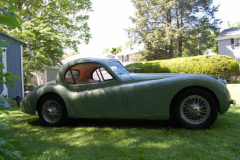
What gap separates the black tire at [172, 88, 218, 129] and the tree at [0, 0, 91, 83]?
30.5ft

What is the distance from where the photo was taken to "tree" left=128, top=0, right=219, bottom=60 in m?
28.0

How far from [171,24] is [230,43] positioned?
796 centimetres

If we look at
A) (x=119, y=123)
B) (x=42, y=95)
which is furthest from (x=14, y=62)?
(x=119, y=123)

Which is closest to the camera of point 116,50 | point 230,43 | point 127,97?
point 127,97

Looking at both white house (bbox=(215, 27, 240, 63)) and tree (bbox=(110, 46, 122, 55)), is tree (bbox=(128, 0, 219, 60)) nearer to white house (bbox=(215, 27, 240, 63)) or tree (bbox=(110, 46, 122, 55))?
white house (bbox=(215, 27, 240, 63))

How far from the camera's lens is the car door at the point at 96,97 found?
4207mm

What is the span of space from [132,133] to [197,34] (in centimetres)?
2894

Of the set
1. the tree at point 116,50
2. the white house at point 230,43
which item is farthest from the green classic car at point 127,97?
the tree at point 116,50

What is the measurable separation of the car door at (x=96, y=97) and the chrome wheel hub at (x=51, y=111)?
504 mm

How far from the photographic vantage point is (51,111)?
15.4 ft

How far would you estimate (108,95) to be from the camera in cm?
420

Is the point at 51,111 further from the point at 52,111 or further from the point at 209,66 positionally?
the point at 209,66

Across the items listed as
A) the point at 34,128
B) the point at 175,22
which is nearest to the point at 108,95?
the point at 34,128

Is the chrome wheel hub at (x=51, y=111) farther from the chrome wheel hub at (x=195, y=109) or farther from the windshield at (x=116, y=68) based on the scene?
the chrome wheel hub at (x=195, y=109)
